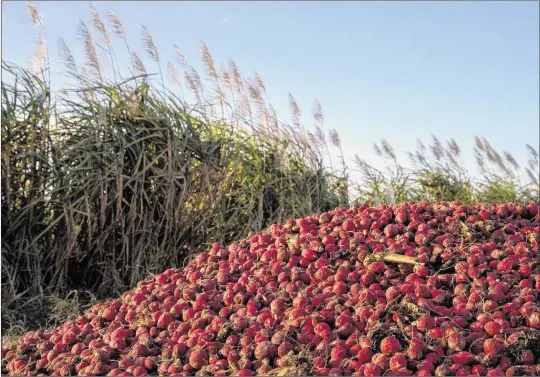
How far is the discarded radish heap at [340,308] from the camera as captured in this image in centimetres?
188

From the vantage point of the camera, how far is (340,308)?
212 centimetres

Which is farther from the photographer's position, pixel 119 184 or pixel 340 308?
pixel 119 184

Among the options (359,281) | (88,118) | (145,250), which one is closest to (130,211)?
(145,250)

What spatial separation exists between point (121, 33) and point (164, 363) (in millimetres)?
3038

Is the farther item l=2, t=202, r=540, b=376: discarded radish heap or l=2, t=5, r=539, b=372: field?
l=2, t=5, r=539, b=372: field

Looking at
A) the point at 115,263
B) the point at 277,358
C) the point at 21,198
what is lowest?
the point at 277,358

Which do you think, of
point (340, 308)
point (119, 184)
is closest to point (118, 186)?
point (119, 184)

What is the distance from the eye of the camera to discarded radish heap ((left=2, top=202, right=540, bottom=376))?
188 cm

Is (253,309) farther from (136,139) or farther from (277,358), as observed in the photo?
(136,139)

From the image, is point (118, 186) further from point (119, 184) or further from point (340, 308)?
point (340, 308)

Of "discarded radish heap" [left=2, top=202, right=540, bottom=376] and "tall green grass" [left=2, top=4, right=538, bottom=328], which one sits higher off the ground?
"tall green grass" [left=2, top=4, right=538, bottom=328]

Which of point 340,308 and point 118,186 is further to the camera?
point 118,186

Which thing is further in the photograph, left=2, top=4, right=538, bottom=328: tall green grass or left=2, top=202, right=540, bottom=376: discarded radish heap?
left=2, top=4, right=538, bottom=328: tall green grass

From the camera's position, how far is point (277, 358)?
6.34 feet
